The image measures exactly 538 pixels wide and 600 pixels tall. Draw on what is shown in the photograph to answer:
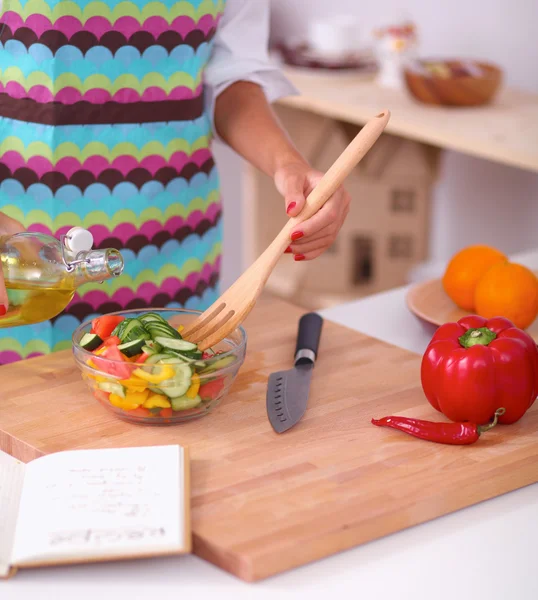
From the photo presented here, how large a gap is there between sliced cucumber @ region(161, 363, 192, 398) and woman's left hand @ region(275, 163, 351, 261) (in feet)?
0.82

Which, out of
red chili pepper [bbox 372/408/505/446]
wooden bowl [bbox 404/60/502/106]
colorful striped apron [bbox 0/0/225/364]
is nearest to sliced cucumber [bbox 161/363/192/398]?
red chili pepper [bbox 372/408/505/446]

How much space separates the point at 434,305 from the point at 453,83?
1.25 metres

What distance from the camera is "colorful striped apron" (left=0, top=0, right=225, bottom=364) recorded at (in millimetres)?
1358

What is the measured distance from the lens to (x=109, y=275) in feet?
3.63

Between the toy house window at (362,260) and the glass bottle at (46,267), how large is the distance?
7.24 feet

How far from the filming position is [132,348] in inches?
41.8

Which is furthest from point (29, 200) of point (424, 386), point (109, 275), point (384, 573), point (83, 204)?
point (384, 573)

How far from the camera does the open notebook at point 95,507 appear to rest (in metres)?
0.85

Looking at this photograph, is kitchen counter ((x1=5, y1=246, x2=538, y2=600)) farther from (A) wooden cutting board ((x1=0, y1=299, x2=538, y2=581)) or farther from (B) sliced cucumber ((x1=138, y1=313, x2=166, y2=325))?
(B) sliced cucumber ((x1=138, y1=313, x2=166, y2=325))

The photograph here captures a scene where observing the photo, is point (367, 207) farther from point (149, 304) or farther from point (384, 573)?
point (384, 573)

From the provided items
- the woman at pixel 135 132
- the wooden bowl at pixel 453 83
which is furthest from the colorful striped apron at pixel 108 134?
the wooden bowl at pixel 453 83

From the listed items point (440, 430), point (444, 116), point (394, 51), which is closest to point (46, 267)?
point (440, 430)

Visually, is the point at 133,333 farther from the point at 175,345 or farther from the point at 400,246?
the point at 400,246

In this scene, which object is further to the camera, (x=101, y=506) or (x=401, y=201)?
(x=401, y=201)
